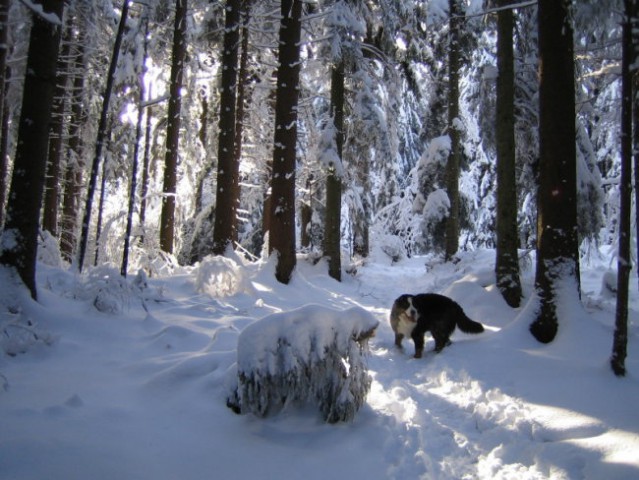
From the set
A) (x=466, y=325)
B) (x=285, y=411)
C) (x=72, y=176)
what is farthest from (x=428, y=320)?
(x=72, y=176)

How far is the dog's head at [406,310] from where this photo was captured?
6.26 meters

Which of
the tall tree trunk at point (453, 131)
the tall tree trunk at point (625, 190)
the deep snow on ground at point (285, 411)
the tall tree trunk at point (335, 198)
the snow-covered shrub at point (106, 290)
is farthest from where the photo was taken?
the tall tree trunk at point (453, 131)

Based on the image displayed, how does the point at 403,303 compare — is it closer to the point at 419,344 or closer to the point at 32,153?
the point at 419,344

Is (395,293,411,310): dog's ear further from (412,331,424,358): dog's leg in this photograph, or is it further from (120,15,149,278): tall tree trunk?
(120,15,149,278): tall tree trunk

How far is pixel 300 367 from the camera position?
341cm

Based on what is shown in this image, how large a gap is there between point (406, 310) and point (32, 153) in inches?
202

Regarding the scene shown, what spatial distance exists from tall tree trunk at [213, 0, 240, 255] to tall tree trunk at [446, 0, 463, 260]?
24.0 ft

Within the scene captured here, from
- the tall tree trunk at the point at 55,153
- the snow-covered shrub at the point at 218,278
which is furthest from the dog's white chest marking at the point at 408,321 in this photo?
the tall tree trunk at the point at 55,153

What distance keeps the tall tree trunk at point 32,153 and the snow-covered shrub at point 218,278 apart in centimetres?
337

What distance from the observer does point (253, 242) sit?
23984 mm

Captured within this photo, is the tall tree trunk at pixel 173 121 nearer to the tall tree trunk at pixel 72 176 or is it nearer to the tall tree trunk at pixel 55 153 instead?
the tall tree trunk at pixel 55 153

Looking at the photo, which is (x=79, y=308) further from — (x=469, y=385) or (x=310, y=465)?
(x=469, y=385)

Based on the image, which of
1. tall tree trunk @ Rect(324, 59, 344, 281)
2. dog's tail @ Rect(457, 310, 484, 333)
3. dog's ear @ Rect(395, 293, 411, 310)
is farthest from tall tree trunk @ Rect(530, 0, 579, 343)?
tall tree trunk @ Rect(324, 59, 344, 281)

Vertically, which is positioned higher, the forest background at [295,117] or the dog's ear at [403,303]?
the forest background at [295,117]
